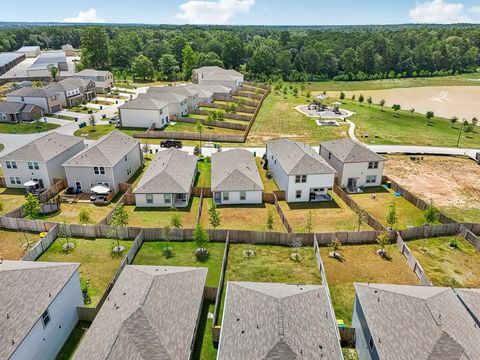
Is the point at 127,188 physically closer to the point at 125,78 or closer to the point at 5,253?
the point at 5,253

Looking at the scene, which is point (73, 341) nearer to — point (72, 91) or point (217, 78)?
point (72, 91)

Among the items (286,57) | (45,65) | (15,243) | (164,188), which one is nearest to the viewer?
(15,243)

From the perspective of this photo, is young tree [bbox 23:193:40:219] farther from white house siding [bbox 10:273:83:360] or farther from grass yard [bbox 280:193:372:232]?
grass yard [bbox 280:193:372:232]

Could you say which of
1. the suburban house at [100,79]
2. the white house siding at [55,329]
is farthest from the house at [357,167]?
the suburban house at [100,79]

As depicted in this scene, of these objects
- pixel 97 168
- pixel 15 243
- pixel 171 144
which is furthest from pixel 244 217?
pixel 171 144

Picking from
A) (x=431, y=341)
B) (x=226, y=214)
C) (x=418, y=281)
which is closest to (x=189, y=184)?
(x=226, y=214)

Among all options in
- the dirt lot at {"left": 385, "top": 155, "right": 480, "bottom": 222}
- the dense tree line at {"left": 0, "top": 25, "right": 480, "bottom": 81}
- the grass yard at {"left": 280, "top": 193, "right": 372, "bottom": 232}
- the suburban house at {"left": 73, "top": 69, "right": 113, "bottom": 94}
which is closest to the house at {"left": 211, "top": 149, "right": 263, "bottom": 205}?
the grass yard at {"left": 280, "top": 193, "right": 372, "bottom": 232}
